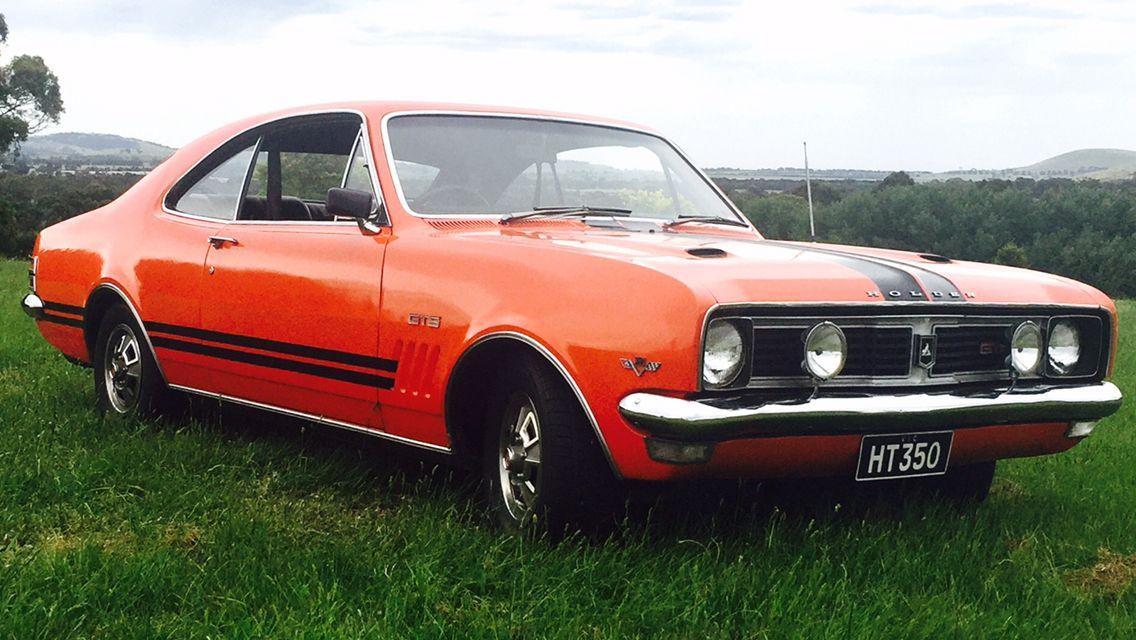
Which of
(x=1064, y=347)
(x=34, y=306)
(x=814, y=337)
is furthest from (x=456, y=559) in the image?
(x=34, y=306)

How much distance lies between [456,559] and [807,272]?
133 centimetres

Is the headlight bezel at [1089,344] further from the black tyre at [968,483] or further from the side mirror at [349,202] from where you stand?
the side mirror at [349,202]

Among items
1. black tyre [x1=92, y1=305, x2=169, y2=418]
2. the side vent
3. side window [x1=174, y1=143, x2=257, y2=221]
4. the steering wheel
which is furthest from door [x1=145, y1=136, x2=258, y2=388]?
the side vent

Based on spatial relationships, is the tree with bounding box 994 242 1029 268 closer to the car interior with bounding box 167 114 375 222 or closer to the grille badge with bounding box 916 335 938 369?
the car interior with bounding box 167 114 375 222

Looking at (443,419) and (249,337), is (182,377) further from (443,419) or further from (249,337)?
(443,419)

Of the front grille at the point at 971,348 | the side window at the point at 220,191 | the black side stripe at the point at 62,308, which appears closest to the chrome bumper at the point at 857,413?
the front grille at the point at 971,348

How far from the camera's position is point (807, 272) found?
4.09 meters

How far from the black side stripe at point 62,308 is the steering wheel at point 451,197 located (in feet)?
7.58

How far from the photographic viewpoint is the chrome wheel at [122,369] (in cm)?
629

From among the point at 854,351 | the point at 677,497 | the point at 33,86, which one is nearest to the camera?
the point at 854,351

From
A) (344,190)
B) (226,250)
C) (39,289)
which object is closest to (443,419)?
(344,190)

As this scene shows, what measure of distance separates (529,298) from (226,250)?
6.53 feet

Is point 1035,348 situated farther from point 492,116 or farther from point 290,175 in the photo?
point 290,175

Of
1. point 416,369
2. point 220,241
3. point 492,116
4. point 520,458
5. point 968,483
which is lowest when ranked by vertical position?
point 968,483
